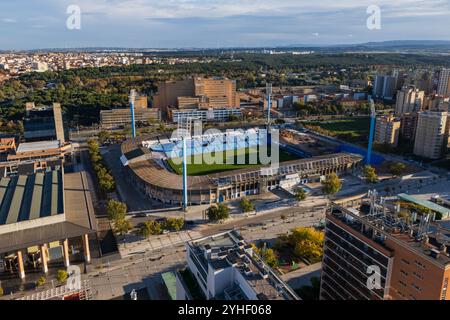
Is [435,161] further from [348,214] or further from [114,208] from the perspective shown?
[114,208]

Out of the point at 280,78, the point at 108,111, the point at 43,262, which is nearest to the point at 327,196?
the point at 43,262

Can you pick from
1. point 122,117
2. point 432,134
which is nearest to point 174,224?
point 432,134

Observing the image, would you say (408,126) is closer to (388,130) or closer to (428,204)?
(388,130)

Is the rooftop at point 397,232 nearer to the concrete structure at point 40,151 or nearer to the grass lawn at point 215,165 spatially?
the grass lawn at point 215,165

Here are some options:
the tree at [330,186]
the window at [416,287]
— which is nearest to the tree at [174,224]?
the tree at [330,186]

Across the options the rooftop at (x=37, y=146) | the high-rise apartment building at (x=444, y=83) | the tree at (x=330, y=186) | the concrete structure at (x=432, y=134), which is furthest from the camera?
the high-rise apartment building at (x=444, y=83)

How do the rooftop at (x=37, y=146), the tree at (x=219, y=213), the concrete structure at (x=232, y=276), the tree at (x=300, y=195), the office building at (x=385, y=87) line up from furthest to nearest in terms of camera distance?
the office building at (x=385, y=87) → the rooftop at (x=37, y=146) → the tree at (x=300, y=195) → the tree at (x=219, y=213) → the concrete structure at (x=232, y=276)
